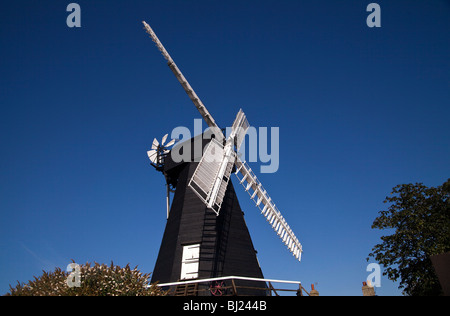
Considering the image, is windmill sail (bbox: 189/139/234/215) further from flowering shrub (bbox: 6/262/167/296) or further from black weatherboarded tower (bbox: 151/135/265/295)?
flowering shrub (bbox: 6/262/167/296)

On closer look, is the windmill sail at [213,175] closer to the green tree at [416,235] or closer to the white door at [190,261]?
the white door at [190,261]

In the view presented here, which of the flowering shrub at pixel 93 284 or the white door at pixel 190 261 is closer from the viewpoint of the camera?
the flowering shrub at pixel 93 284

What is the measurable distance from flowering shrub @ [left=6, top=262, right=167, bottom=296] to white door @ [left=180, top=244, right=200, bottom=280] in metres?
5.85

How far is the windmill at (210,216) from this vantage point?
54.3ft

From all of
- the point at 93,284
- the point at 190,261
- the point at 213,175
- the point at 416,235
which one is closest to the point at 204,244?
the point at 190,261

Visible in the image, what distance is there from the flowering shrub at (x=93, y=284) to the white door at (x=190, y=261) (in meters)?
5.85

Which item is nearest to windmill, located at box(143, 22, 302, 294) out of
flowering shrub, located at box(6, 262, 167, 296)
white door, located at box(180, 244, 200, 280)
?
white door, located at box(180, 244, 200, 280)

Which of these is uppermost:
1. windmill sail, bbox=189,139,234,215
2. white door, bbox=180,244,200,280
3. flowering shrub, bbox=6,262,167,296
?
windmill sail, bbox=189,139,234,215

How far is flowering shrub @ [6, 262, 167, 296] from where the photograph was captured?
909 cm

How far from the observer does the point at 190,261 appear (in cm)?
1659

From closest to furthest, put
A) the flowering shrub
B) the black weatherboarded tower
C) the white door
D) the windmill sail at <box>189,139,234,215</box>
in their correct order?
1. the flowering shrub
2. the white door
3. the black weatherboarded tower
4. the windmill sail at <box>189,139,234,215</box>

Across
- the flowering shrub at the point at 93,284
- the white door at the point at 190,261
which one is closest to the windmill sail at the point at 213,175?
the white door at the point at 190,261

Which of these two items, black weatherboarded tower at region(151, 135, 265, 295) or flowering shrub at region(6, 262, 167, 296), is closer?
flowering shrub at region(6, 262, 167, 296)
